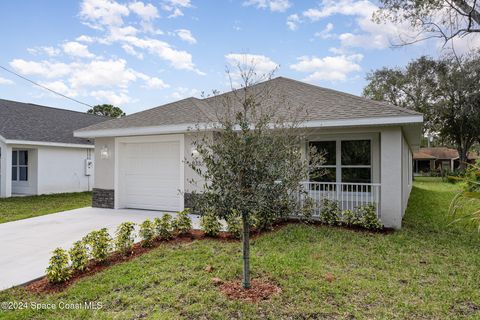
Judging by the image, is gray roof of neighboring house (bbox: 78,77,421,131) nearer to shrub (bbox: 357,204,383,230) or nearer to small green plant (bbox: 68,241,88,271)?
shrub (bbox: 357,204,383,230)

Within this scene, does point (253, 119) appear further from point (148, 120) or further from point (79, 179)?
point (79, 179)

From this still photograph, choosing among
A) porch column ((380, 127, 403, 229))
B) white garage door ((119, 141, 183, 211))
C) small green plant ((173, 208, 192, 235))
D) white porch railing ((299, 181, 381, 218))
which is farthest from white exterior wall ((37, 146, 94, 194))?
porch column ((380, 127, 403, 229))

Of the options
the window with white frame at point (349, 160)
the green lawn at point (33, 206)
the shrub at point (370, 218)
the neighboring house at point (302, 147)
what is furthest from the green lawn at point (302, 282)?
the green lawn at point (33, 206)

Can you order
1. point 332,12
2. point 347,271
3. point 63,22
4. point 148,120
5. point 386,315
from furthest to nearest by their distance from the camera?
point 63,22, point 332,12, point 148,120, point 347,271, point 386,315

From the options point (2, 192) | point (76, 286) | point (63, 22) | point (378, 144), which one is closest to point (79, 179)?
point (2, 192)

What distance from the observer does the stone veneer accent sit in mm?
10508

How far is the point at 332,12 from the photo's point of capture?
10859mm

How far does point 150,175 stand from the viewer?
1023cm

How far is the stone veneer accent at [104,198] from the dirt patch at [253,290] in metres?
7.65

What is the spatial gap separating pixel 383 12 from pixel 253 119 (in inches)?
400

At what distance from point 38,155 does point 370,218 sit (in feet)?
49.3

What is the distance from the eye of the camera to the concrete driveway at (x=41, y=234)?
4781 millimetres

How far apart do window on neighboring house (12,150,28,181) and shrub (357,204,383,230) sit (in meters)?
15.8

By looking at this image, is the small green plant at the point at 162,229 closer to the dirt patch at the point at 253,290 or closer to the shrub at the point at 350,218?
the dirt patch at the point at 253,290
